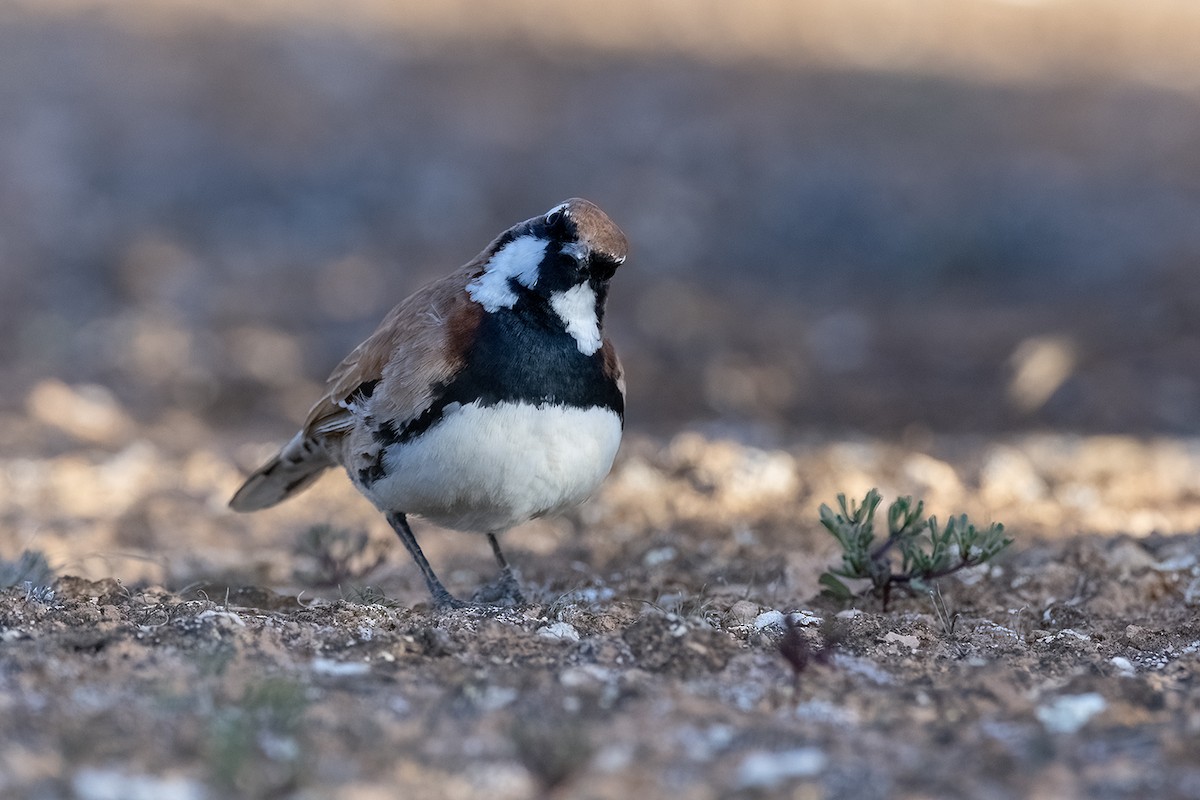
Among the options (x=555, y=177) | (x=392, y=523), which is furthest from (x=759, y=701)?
(x=555, y=177)

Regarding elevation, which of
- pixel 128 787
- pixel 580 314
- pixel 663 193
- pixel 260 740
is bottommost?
pixel 128 787

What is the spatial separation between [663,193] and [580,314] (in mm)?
10298

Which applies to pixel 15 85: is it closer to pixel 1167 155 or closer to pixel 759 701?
pixel 1167 155

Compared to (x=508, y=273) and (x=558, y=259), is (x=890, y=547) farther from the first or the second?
(x=508, y=273)

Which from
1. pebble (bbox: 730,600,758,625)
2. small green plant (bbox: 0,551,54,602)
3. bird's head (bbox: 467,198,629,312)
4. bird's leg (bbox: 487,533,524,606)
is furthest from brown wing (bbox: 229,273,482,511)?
pebble (bbox: 730,600,758,625)

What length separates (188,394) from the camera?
1046 cm

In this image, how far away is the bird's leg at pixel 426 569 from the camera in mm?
5359

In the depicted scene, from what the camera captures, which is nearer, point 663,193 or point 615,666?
A: point 615,666

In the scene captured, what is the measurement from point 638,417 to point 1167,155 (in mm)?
8901

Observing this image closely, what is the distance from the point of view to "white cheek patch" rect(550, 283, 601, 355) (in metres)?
5.11

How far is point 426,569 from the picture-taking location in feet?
18.3

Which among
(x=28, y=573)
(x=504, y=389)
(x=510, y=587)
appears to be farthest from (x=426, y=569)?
(x=28, y=573)

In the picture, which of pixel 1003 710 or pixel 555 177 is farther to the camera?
pixel 555 177

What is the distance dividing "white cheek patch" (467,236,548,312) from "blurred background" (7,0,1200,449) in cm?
449
